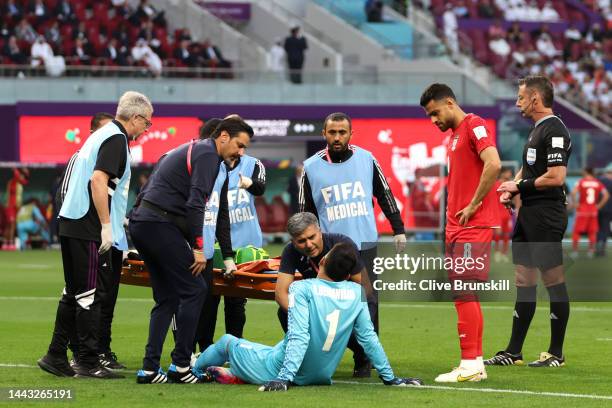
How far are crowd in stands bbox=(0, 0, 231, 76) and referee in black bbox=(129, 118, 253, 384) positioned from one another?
2545 cm

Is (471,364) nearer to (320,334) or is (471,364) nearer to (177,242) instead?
(320,334)

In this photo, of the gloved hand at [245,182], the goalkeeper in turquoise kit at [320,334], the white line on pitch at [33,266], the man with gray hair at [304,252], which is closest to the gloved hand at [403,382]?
the goalkeeper in turquoise kit at [320,334]

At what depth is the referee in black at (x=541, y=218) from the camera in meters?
11.2

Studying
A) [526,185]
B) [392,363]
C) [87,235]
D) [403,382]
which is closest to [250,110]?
[392,363]

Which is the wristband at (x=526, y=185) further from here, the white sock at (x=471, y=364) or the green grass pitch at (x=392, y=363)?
the white sock at (x=471, y=364)

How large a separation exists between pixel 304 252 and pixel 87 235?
1.76 metres

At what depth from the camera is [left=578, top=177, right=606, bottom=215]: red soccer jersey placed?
29.9m

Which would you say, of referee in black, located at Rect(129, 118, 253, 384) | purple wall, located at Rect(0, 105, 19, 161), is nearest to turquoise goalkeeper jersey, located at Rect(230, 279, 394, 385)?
referee in black, located at Rect(129, 118, 253, 384)

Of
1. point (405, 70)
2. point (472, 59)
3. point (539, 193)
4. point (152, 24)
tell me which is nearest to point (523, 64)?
point (472, 59)

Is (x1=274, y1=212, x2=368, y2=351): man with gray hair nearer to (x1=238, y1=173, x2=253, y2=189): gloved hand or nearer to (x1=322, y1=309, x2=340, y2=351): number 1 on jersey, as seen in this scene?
(x1=322, y1=309, x2=340, y2=351): number 1 on jersey

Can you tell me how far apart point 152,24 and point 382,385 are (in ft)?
97.8

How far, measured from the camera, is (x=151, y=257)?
1002 centimetres

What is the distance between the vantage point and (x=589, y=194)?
98.6 ft

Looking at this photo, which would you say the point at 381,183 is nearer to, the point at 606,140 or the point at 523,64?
the point at 606,140
